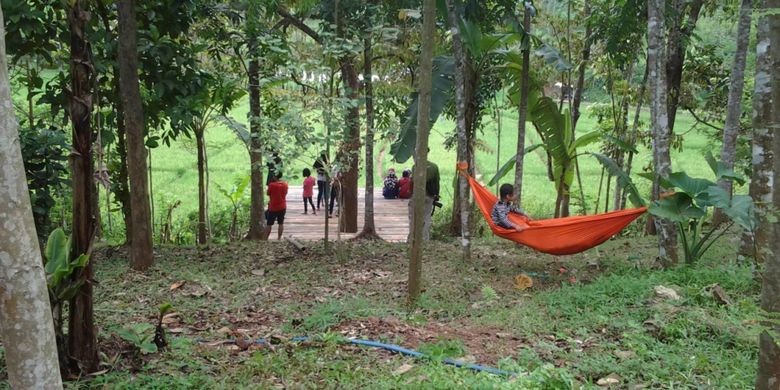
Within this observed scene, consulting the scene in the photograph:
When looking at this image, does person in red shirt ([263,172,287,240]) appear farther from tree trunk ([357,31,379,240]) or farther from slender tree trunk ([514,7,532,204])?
slender tree trunk ([514,7,532,204])

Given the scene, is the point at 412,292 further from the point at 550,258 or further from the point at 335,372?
the point at 550,258

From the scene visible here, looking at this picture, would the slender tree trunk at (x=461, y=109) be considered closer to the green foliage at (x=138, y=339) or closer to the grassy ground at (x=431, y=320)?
the grassy ground at (x=431, y=320)

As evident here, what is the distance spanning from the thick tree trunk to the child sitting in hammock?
370 centimetres

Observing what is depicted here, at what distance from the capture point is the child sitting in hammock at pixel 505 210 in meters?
5.71

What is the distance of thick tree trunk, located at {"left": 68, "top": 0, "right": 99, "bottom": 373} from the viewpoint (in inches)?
112

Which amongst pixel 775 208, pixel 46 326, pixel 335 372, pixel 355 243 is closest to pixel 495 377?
pixel 335 372

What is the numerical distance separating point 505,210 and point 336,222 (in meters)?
4.69

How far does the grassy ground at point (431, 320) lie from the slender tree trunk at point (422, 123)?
50cm

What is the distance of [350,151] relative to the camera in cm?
644

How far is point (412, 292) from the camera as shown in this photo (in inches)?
185

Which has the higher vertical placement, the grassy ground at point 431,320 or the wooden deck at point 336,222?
the wooden deck at point 336,222

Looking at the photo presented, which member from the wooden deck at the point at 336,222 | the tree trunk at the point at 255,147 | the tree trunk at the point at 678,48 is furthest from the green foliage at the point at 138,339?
the tree trunk at the point at 678,48

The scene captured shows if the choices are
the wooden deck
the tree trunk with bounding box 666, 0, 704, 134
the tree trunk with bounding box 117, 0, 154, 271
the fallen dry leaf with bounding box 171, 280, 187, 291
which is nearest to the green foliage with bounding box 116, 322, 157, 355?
the fallen dry leaf with bounding box 171, 280, 187, 291

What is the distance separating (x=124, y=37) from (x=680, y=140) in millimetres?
7353
